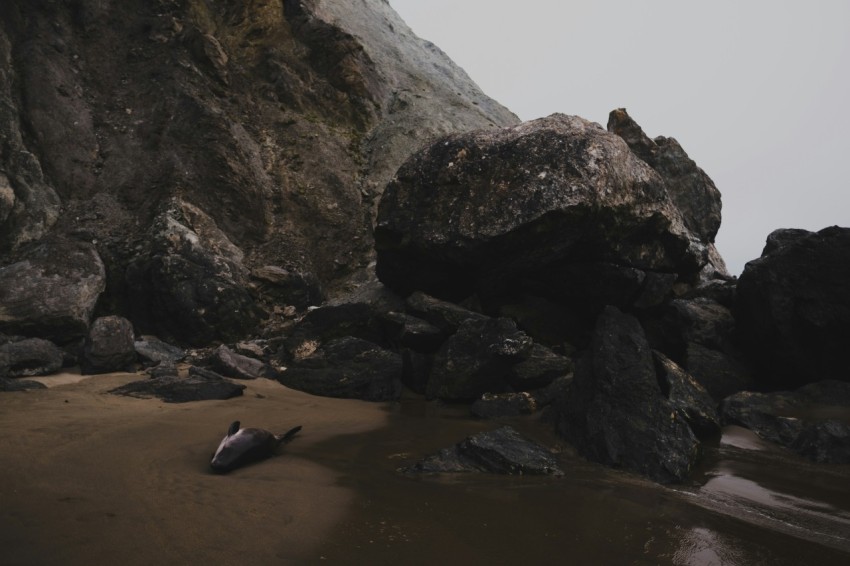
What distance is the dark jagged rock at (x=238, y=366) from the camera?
26.8 ft

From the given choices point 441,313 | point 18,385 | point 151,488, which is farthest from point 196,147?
point 151,488

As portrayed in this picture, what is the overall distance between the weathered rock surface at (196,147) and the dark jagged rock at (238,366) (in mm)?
3270

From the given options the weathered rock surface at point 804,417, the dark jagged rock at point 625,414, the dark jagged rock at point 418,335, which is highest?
the weathered rock surface at point 804,417

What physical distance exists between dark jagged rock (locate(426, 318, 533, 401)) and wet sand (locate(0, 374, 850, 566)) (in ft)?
5.54

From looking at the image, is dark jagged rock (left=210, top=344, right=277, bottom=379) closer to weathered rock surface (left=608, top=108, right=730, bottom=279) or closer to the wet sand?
the wet sand

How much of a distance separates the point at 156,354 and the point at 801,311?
10782 millimetres

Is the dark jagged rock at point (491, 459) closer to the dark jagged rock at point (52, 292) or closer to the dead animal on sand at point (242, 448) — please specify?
the dead animal on sand at point (242, 448)

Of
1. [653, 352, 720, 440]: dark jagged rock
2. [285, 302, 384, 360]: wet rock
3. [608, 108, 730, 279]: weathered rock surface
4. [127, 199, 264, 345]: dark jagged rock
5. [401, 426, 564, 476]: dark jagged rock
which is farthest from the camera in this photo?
[608, 108, 730, 279]: weathered rock surface

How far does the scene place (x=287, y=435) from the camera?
5.09 metres

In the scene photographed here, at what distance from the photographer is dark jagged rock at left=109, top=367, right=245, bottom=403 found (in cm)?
661

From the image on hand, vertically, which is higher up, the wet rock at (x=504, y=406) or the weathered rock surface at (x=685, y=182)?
the weathered rock surface at (x=685, y=182)

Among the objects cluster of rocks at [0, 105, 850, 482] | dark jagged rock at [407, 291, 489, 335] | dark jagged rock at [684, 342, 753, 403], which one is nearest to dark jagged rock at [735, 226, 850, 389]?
cluster of rocks at [0, 105, 850, 482]

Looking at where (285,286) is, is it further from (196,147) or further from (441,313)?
(441,313)

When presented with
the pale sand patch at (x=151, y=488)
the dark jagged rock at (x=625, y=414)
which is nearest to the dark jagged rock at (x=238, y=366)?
the pale sand patch at (x=151, y=488)
